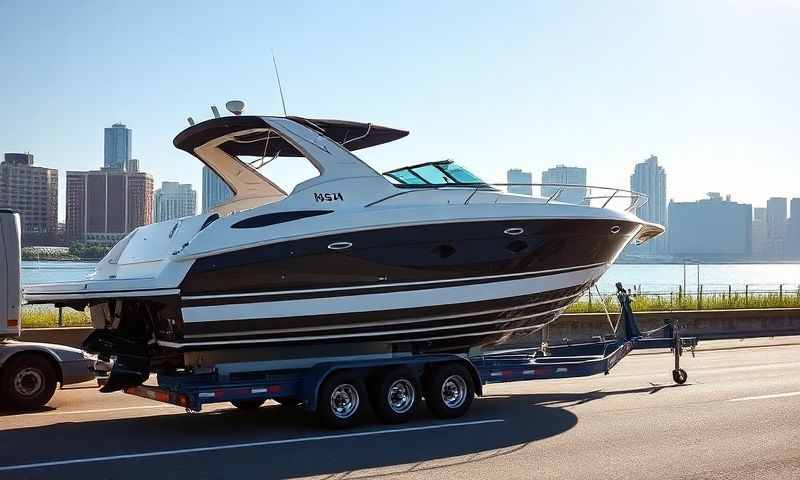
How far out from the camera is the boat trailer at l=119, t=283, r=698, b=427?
33.1ft

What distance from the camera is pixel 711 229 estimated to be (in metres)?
122

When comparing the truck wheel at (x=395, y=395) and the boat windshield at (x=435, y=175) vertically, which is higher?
the boat windshield at (x=435, y=175)

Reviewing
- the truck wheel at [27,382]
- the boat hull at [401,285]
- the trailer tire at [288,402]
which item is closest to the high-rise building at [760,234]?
the boat hull at [401,285]

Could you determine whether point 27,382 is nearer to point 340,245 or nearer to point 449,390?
point 340,245

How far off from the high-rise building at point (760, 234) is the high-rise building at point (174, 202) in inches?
4705

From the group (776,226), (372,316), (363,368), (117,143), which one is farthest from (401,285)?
(776,226)

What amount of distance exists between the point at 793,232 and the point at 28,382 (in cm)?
13392

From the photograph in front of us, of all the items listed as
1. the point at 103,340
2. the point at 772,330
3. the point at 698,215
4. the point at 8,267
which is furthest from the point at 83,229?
the point at 698,215

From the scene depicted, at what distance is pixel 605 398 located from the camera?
42.0 ft

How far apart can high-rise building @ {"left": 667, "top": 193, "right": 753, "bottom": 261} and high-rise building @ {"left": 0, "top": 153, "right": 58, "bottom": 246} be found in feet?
330

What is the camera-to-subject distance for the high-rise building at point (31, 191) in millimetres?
20609

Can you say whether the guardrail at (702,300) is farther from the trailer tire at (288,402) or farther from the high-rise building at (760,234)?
the high-rise building at (760,234)

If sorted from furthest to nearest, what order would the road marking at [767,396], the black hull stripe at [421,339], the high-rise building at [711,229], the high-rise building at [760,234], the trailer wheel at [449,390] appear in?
the high-rise building at [760,234]
the high-rise building at [711,229]
the road marking at [767,396]
the trailer wheel at [449,390]
the black hull stripe at [421,339]

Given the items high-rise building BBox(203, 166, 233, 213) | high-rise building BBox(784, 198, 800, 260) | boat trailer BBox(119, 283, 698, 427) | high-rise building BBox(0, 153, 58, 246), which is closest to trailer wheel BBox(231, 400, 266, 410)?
boat trailer BBox(119, 283, 698, 427)
